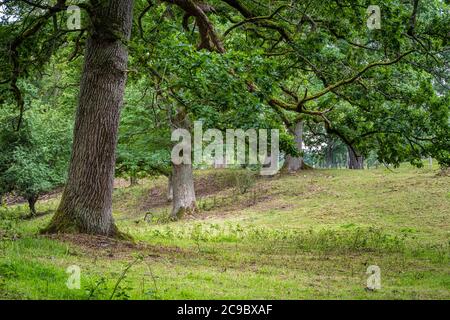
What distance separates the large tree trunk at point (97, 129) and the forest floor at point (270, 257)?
Answer: 648 millimetres

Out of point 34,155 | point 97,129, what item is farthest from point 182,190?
point 97,129

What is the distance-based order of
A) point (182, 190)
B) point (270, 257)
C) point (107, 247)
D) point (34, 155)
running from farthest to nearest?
point (34, 155)
point (182, 190)
point (270, 257)
point (107, 247)

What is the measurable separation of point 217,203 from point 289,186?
4311mm

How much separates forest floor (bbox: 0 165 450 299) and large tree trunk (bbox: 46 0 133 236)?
65cm

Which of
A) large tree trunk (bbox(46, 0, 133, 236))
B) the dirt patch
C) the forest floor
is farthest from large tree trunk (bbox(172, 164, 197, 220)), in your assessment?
the dirt patch

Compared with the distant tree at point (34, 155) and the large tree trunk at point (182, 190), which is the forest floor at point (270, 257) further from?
the distant tree at point (34, 155)

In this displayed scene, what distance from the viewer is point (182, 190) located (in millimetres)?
25797

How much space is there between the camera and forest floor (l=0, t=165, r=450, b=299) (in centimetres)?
706

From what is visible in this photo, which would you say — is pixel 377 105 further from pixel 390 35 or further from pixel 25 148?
pixel 25 148

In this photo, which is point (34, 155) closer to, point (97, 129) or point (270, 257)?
point (97, 129)

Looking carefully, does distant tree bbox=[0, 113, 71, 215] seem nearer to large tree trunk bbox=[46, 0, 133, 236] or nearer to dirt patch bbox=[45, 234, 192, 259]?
large tree trunk bbox=[46, 0, 133, 236]

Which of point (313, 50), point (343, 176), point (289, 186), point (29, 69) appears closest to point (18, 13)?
point (29, 69)

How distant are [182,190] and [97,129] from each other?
1445cm

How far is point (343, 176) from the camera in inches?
1265
